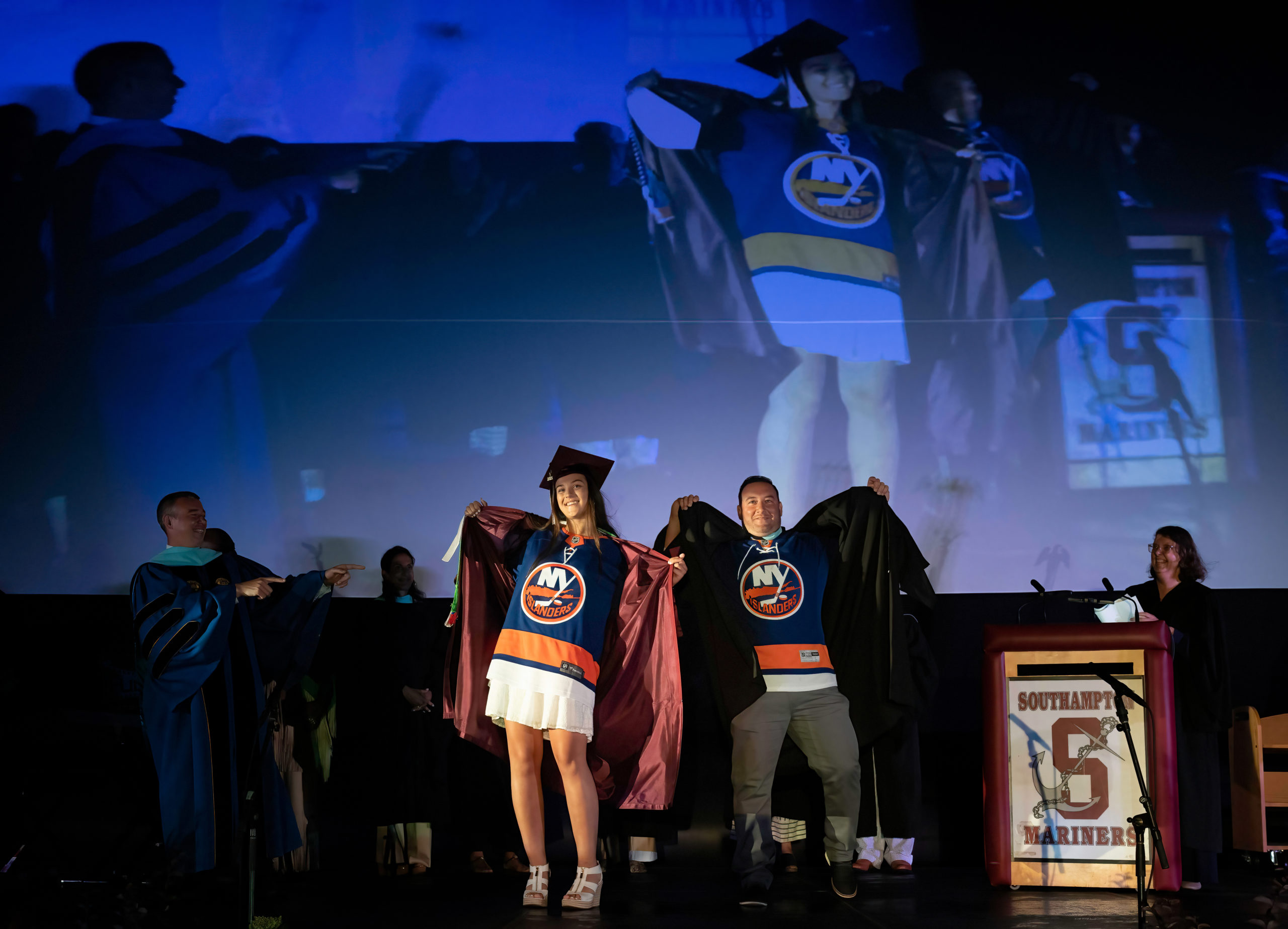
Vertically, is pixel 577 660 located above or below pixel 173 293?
below

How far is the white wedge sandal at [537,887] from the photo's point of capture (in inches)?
139

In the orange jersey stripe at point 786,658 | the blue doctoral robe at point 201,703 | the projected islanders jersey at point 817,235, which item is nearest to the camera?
the blue doctoral robe at point 201,703

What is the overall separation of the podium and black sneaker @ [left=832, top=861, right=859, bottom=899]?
0.55 meters

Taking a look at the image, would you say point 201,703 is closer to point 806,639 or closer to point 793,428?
point 806,639

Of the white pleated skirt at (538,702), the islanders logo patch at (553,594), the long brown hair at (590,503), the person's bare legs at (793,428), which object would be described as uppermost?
the person's bare legs at (793,428)

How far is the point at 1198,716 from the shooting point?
4039mm

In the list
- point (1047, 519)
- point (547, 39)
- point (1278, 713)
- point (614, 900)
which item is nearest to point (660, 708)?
point (614, 900)

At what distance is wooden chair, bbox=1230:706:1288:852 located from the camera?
4.35m

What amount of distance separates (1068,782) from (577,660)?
1885mm

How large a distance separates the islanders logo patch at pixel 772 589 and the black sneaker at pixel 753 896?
3.11 feet

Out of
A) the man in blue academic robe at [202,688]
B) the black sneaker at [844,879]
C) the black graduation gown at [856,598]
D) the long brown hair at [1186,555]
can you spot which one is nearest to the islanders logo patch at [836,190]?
the black graduation gown at [856,598]

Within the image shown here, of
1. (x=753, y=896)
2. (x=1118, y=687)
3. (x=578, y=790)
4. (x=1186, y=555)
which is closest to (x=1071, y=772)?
(x=1118, y=687)

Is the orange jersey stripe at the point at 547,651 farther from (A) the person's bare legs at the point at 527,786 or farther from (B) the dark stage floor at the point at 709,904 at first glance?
(B) the dark stage floor at the point at 709,904

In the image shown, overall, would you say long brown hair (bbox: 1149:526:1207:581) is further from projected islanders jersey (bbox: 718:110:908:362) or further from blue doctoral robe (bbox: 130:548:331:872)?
blue doctoral robe (bbox: 130:548:331:872)
